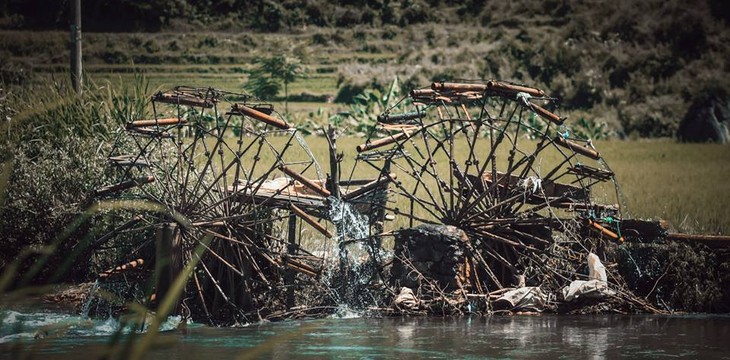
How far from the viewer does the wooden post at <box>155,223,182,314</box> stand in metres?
12.9

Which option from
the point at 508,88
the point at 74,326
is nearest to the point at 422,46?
the point at 508,88

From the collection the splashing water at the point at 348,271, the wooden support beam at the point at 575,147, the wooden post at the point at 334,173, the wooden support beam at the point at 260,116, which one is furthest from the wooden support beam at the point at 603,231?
the wooden support beam at the point at 260,116

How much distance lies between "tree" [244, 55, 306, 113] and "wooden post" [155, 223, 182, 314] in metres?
35.0

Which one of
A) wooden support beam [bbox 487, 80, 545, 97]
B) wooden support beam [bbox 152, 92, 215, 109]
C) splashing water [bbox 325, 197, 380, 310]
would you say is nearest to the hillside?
wooden support beam [bbox 487, 80, 545, 97]

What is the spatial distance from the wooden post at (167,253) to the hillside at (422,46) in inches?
1239

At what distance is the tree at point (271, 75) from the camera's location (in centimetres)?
4828

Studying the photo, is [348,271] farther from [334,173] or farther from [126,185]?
[126,185]

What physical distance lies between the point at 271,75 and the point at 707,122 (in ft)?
58.9

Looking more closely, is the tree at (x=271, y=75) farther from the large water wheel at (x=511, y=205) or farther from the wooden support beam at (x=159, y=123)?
the wooden support beam at (x=159, y=123)

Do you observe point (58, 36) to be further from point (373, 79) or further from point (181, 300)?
point (181, 300)

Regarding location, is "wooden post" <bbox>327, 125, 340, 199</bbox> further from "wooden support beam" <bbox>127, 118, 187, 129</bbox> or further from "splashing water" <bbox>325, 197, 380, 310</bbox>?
"wooden support beam" <bbox>127, 118, 187, 129</bbox>

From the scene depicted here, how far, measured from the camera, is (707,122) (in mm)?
40469

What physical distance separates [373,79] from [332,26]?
Result: 16429 millimetres

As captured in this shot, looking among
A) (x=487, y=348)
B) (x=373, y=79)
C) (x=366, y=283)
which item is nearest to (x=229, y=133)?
(x=373, y=79)
